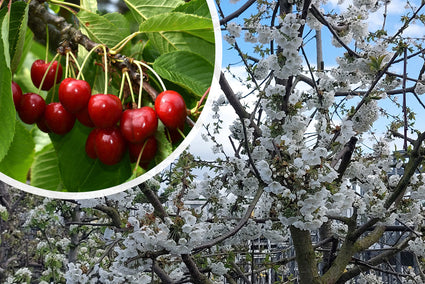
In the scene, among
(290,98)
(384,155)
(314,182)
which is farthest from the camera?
(384,155)

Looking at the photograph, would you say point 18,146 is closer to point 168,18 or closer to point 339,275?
point 168,18

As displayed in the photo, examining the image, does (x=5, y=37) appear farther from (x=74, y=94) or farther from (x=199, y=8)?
(x=199, y=8)

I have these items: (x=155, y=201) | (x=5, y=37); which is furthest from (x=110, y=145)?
(x=155, y=201)

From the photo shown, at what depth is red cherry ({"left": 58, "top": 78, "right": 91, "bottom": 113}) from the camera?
904 mm

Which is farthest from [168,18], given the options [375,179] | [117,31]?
[375,179]

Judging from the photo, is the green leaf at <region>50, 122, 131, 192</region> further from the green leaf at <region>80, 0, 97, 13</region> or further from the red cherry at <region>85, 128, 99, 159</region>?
the green leaf at <region>80, 0, 97, 13</region>

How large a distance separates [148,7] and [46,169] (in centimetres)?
42

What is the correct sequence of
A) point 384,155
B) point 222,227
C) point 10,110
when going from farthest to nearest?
1. point 384,155
2. point 222,227
3. point 10,110

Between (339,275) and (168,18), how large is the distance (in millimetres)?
2203

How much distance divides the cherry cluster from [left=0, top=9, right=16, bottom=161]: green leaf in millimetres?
27

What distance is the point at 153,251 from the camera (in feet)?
6.88

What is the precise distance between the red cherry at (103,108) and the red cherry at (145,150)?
0.26 ft

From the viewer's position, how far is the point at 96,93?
1.02 meters

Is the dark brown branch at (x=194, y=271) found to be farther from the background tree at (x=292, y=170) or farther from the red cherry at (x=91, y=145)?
the red cherry at (x=91, y=145)
